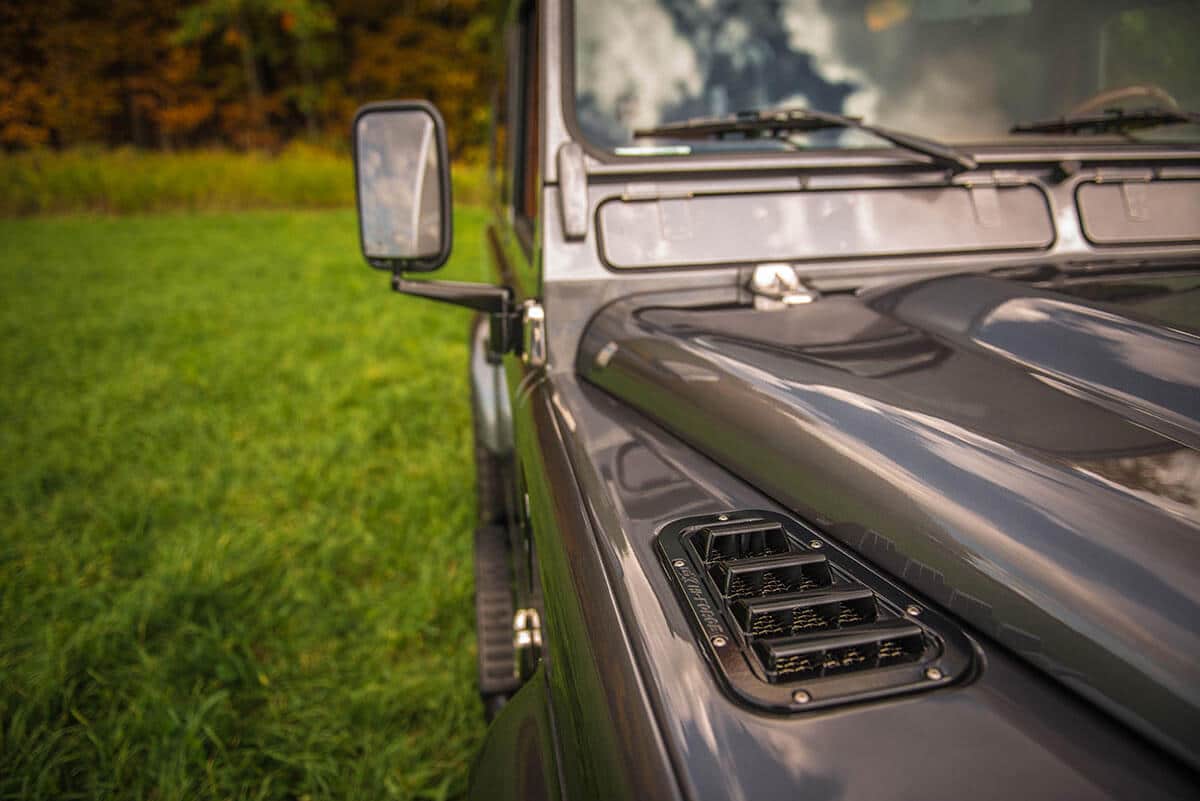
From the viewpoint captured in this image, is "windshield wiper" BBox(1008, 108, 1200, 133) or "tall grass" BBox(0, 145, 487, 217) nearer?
"windshield wiper" BBox(1008, 108, 1200, 133)

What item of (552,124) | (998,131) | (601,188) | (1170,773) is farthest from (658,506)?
(998,131)

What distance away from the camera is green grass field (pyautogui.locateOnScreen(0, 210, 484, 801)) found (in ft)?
6.72

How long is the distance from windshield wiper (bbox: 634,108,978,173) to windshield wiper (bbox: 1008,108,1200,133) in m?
0.30

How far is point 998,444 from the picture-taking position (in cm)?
Answer: 81

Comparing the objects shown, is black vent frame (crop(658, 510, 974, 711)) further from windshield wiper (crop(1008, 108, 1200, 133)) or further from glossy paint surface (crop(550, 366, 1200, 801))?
windshield wiper (crop(1008, 108, 1200, 133))

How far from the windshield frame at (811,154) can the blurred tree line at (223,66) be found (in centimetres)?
1826

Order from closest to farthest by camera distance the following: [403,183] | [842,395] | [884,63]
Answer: [842,395] < [403,183] < [884,63]

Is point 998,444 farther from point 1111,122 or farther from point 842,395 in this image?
point 1111,122

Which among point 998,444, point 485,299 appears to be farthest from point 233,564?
point 998,444

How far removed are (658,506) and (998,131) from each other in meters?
1.30

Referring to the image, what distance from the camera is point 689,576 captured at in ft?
2.60

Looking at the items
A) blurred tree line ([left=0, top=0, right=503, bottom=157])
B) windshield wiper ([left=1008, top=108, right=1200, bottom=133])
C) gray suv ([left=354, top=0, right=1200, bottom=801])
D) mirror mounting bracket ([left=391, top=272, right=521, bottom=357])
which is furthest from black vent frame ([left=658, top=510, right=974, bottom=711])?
blurred tree line ([left=0, top=0, right=503, bottom=157])

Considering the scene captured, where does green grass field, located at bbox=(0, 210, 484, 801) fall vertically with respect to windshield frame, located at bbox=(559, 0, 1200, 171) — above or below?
below

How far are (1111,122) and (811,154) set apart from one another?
2.26 ft
